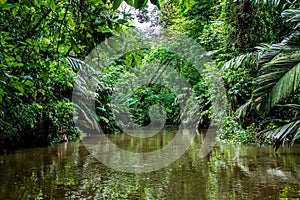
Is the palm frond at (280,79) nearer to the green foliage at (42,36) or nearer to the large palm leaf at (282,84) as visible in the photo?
the large palm leaf at (282,84)

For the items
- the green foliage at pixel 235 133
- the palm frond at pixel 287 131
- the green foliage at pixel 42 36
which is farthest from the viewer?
the green foliage at pixel 235 133

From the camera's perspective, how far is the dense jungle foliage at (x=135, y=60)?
5.58 feet

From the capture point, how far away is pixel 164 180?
3062 millimetres

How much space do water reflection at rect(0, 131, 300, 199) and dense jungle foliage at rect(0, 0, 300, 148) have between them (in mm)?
562

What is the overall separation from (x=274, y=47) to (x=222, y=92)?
3543 mm

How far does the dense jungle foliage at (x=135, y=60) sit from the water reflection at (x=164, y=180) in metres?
0.56

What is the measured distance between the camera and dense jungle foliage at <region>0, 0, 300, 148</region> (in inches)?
67.0

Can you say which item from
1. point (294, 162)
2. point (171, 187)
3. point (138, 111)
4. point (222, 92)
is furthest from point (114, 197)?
point (138, 111)

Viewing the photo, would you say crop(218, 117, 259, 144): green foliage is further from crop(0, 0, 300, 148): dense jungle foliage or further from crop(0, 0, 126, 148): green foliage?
crop(0, 0, 126, 148): green foliage

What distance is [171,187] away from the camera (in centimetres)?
278

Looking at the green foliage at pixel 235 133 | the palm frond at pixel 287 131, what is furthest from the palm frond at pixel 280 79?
the green foliage at pixel 235 133

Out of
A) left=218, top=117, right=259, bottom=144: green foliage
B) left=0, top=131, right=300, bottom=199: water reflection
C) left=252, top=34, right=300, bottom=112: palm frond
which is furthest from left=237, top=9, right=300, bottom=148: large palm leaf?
left=218, top=117, right=259, bottom=144: green foliage

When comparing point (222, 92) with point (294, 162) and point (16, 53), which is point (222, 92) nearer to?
point (294, 162)

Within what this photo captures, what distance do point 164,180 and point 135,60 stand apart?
1761 mm
